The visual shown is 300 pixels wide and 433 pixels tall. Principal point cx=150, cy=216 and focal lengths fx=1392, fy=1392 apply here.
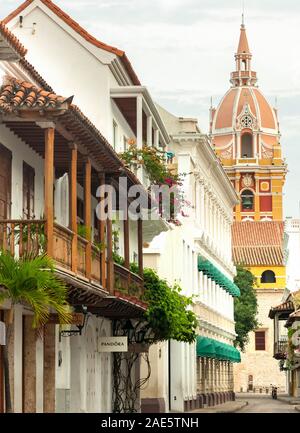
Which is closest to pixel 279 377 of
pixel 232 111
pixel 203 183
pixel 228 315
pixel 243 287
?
pixel 243 287

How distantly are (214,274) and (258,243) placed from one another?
6107 cm

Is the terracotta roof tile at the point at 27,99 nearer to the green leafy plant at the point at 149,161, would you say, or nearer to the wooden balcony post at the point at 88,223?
the wooden balcony post at the point at 88,223

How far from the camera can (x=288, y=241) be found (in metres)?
122

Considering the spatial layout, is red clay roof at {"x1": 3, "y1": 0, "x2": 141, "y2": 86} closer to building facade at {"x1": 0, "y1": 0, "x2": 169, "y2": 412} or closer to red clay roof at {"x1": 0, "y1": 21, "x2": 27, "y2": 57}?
building facade at {"x1": 0, "y1": 0, "x2": 169, "y2": 412}

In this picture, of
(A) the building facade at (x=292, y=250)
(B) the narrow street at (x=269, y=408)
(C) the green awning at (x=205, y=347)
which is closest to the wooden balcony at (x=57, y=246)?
(B) the narrow street at (x=269, y=408)

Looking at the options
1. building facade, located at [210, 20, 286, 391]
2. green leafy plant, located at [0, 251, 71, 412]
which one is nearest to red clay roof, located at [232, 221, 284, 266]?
building facade, located at [210, 20, 286, 391]

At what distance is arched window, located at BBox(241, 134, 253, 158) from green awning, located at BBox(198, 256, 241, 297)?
7084 cm

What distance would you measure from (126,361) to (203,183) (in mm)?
22498

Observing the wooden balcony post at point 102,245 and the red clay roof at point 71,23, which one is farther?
the red clay roof at point 71,23

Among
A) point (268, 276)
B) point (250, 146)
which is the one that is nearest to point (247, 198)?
point (250, 146)

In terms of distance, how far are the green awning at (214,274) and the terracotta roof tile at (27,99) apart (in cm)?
3838

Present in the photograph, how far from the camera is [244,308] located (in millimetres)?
104688

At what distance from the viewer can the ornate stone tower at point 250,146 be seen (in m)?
146

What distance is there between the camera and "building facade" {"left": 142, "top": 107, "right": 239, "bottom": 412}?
50656 mm
